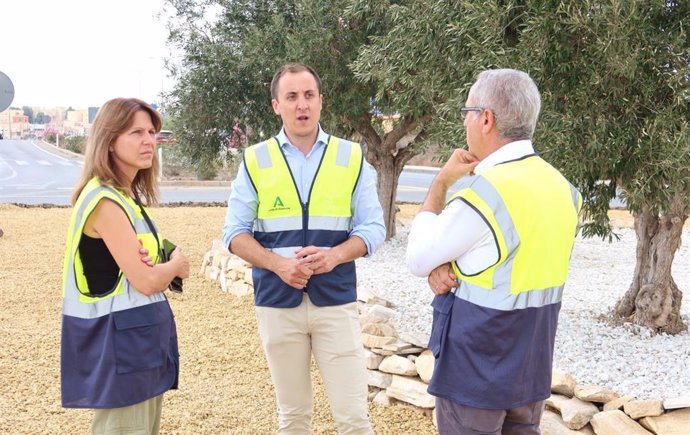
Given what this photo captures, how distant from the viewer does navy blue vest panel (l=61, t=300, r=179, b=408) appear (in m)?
2.53

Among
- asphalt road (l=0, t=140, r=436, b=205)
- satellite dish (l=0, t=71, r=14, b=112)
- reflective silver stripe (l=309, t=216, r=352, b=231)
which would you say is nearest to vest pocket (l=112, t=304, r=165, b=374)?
reflective silver stripe (l=309, t=216, r=352, b=231)

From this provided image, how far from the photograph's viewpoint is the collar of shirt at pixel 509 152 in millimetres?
2348

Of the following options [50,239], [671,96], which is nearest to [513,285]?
[671,96]

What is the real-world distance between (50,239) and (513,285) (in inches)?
422

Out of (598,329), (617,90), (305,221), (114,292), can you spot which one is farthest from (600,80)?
(114,292)

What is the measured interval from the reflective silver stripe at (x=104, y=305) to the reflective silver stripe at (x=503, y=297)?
118 centimetres

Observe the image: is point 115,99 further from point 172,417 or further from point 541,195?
point 172,417

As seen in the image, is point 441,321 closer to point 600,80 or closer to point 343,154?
point 343,154

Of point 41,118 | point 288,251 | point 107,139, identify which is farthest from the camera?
point 41,118

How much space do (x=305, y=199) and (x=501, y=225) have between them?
4.13 ft

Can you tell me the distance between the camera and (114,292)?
2562mm

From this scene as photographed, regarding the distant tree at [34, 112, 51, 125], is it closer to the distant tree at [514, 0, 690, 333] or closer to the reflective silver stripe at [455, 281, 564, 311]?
the distant tree at [514, 0, 690, 333]

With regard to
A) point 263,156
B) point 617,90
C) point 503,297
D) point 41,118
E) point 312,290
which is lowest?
point 41,118

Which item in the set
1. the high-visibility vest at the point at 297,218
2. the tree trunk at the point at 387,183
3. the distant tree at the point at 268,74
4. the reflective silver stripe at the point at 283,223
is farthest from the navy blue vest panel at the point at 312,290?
the tree trunk at the point at 387,183
